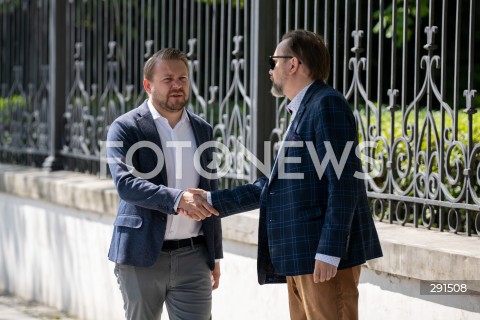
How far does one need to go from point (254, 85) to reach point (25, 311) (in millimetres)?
3287

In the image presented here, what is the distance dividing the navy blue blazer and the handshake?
4 cm

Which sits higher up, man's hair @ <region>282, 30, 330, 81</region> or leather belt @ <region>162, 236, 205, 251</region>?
man's hair @ <region>282, 30, 330, 81</region>

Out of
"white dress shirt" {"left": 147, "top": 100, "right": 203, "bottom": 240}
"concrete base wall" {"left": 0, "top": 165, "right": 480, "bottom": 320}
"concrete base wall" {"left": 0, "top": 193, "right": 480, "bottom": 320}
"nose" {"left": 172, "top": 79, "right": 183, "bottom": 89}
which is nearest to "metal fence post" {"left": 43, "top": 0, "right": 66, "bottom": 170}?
"concrete base wall" {"left": 0, "top": 165, "right": 480, "bottom": 320}

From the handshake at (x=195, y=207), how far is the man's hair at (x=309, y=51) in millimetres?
850

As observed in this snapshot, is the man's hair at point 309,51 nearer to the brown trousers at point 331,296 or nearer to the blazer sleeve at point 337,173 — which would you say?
the blazer sleeve at point 337,173

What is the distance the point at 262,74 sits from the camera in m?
6.86

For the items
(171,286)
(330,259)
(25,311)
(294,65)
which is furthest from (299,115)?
(25,311)

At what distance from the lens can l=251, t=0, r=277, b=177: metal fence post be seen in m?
6.84

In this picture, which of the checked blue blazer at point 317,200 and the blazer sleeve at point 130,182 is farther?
the blazer sleeve at point 130,182

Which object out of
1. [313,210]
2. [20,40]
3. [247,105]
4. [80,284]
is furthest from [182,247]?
[20,40]

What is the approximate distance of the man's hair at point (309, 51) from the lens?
14.6 feet

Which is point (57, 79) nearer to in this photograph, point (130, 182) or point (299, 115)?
point (130, 182)

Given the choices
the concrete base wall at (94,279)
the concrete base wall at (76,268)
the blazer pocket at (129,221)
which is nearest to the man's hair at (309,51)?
the blazer pocket at (129,221)

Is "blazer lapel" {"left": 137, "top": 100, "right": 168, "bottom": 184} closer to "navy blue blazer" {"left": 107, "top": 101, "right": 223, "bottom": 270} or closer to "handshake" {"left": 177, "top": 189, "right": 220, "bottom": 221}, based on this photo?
"navy blue blazer" {"left": 107, "top": 101, "right": 223, "bottom": 270}
